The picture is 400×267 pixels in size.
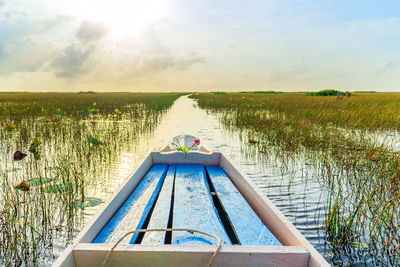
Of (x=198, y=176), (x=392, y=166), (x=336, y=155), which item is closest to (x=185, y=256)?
(x=198, y=176)

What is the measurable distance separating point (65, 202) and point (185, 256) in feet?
6.91

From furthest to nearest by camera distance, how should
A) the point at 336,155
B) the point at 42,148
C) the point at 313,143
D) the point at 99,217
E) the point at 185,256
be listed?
1. the point at 313,143
2. the point at 42,148
3. the point at 336,155
4. the point at 99,217
5. the point at 185,256

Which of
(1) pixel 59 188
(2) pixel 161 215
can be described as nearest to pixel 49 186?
(1) pixel 59 188

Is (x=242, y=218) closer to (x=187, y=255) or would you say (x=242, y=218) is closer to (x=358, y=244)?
(x=187, y=255)

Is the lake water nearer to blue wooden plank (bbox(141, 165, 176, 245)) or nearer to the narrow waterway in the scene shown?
the narrow waterway

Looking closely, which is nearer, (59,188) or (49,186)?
(59,188)

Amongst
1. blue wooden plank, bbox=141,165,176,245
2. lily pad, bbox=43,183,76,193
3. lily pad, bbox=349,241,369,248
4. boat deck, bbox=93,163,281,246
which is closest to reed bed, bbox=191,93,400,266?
lily pad, bbox=349,241,369,248

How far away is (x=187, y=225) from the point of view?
1.74 meters

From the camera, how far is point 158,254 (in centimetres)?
121

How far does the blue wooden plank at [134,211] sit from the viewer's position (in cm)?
162

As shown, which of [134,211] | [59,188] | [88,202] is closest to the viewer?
[134,211]

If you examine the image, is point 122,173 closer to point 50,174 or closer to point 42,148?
point 50,174

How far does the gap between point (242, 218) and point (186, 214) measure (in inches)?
17.9

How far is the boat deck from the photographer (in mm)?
1574
